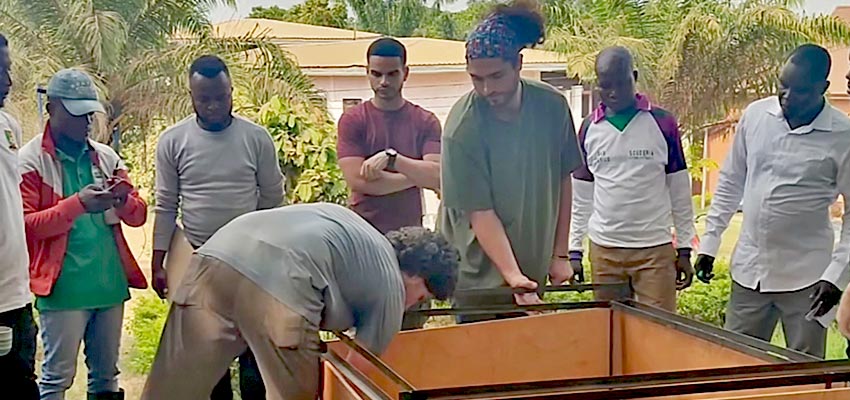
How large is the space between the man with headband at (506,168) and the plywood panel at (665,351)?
8.9 inches

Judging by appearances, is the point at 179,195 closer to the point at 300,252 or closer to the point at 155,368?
the point at 155,368

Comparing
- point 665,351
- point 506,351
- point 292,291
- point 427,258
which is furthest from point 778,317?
point 292,291

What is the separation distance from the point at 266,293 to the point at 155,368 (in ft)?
1.07

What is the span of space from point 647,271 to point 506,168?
57cm

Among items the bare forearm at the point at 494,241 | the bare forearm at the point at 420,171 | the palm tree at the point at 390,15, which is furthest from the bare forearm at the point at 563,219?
the palm tree at the point at 390,15

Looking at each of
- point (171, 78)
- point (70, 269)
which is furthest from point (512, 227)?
point (171, 78)

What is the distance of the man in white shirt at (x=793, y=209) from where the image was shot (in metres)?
2.22

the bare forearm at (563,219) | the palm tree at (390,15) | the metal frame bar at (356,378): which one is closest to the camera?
the metal frame bar at (356,378)

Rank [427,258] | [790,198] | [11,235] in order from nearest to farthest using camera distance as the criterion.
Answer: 1. [427,258]
2. [11,235]
3. [790,198]

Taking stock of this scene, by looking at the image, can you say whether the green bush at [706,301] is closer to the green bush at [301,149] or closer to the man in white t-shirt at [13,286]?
the green bush at [301,149]

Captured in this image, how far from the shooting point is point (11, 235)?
6.74ft

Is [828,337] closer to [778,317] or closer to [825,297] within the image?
[778,317]

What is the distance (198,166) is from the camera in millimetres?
2389

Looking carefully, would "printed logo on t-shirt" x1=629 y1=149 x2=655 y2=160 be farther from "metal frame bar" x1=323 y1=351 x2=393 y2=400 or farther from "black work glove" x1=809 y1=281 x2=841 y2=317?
"metal frame bar" x1=323 y1=351 x2=393 y2=400
